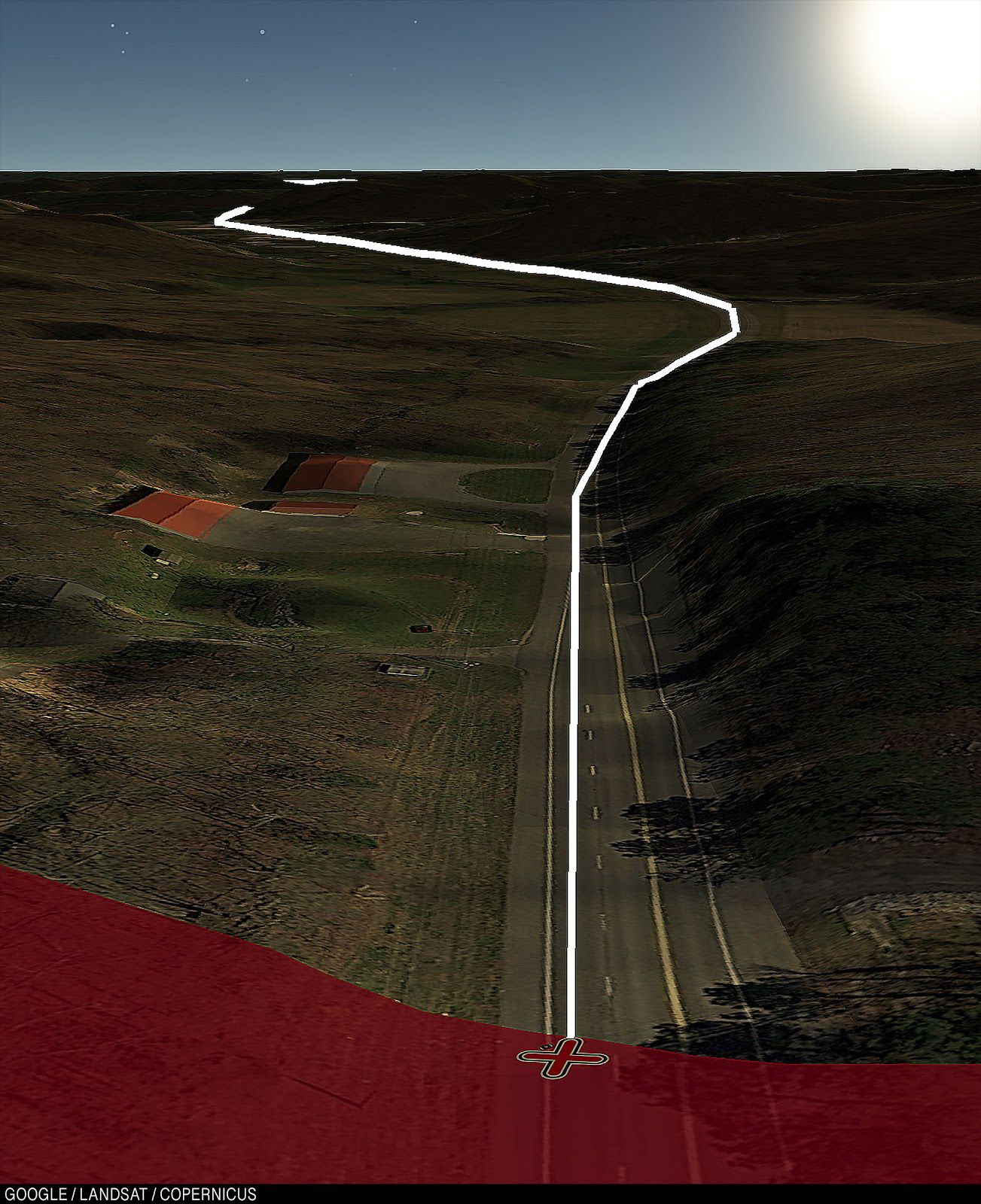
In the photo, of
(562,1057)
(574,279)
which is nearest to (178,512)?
(574,279)

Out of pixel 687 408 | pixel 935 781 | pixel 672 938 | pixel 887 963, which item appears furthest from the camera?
pixel 687 408

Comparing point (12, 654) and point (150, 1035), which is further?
point (12, 654)

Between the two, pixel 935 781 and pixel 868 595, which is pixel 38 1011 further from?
pixel 868 595

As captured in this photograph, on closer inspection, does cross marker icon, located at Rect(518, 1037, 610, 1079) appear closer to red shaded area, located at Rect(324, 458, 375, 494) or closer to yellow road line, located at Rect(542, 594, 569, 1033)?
yellow road line, located at Rect(542, 594, 569, 1033)

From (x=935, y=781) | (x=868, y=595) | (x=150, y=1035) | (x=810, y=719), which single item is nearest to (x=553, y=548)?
(x=868, y=595)

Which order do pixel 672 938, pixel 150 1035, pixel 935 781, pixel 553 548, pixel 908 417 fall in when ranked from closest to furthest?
pixel 150 1035
pixel 672 938
pixel 935 781
pixel 553 548
pixel 908 417
